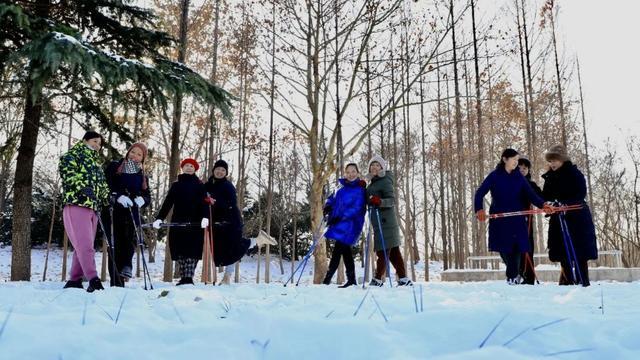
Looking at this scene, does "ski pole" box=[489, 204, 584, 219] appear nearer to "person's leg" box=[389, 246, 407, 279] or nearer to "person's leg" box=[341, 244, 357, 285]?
"person's leg" box=[389, 246, 407, 279]

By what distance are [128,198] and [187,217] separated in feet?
3.33

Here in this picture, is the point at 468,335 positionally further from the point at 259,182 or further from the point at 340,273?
the point at 259,182

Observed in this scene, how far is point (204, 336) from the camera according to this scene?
5.90ft

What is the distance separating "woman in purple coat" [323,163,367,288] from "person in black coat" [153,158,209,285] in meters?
1.66

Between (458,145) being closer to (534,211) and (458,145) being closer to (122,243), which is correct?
(534,211)

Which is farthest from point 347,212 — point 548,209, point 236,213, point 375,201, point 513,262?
point 548,209

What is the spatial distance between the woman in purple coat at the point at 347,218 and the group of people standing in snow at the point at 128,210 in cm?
141

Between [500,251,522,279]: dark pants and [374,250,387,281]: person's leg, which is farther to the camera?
[374,250,387,281]: person's leg

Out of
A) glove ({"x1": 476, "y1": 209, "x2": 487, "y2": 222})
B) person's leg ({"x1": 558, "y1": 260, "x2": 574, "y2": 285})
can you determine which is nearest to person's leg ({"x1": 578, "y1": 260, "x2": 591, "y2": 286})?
person's leg ({"x1": 558, "y1": 260, "x2": 574, "y2": 285})

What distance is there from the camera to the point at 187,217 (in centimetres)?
645

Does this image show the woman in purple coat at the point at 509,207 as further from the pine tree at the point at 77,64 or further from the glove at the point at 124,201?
the pine tree at the point at 77,64

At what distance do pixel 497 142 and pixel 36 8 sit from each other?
18957 mm

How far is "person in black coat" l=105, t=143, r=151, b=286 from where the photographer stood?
575cm

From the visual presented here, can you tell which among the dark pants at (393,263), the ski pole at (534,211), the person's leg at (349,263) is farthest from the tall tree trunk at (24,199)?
the ski pole at (534,211)
